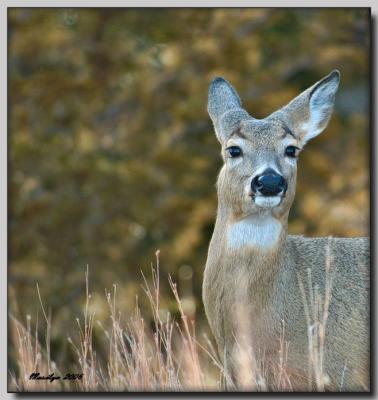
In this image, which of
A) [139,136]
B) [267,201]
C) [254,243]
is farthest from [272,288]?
[139,136]

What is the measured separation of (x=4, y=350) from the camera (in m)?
7.25

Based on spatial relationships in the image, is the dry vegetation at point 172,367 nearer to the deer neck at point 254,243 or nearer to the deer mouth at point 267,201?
the deer neck at point 254,243

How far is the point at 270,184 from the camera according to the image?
6152mm

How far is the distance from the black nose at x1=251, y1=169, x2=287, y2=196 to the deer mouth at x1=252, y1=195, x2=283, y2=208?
23mm

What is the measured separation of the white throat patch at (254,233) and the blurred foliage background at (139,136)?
20.6ft

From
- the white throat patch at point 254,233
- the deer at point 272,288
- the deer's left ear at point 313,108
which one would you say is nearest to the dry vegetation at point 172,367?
the deer at point 272,288

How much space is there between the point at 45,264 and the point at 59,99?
2.14m

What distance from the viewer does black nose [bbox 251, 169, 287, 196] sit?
6148mm

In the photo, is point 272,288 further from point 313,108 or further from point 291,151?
point 313,108

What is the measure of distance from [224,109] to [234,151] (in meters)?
0.59

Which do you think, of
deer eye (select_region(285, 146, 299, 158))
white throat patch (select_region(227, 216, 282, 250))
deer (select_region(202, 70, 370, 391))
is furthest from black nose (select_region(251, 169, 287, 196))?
deer eye (select_region(285, 146, 299, 158))

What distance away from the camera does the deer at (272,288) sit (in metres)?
6.45

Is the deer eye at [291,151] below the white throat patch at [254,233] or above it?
above

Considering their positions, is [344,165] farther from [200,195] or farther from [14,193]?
[14,193]
